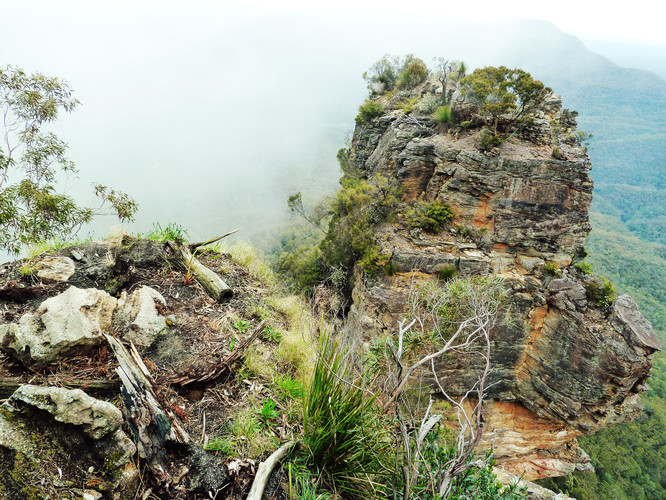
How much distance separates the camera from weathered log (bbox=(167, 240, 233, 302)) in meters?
3.88

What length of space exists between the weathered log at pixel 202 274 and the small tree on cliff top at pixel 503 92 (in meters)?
11.9

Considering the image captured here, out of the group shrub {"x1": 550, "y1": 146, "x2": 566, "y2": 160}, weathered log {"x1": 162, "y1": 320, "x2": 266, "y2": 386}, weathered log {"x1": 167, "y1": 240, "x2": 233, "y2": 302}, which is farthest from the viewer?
shrub {"x1": 550, "y1": 146, "x2": 566, "y2": 160}

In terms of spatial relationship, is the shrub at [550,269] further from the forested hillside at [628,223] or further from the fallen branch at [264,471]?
the forested hillside at [628,223]

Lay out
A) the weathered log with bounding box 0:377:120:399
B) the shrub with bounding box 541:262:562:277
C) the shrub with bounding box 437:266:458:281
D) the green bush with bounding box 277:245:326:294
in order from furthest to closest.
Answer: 1. the green bush with bounding box 277:245:326:294
2. the shrub with bounding box 541:262:562:277
3. the shrub with bounding box 437:266:458:281
4. the weathered log with bounding box 0:377:120:399

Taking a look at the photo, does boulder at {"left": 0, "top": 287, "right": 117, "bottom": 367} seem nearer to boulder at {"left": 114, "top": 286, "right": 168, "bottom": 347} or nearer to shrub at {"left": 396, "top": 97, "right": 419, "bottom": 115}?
boulder at {"left": 114, "top": 286, "right": 168, "bottom": 347}

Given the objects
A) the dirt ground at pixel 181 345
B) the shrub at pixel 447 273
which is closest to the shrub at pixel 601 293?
the shrub at pixel 447 273

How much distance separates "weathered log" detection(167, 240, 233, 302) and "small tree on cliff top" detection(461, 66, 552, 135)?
39.1 feet

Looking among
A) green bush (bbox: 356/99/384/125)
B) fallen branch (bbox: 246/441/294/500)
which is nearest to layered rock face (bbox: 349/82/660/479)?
green bush (bbox: 356/99/384/125)

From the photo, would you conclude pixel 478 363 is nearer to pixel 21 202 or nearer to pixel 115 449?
pixel 115 449

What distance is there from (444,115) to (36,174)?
1374cm

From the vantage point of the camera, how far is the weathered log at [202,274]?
12.7 feet

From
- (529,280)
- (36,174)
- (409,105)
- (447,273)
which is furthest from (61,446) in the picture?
(409,105)

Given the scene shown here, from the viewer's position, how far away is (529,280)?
12172 mm

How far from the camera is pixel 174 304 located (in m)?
3.54
